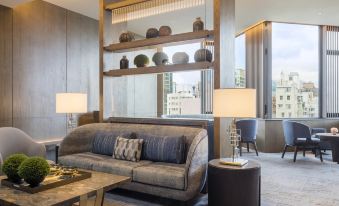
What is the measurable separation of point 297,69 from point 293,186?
4.25m

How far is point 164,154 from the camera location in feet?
11.4

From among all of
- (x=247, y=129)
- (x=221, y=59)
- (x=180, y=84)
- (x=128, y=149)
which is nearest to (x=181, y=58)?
(x=221, y=59)

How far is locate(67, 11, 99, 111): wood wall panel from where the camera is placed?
5699 millimetres

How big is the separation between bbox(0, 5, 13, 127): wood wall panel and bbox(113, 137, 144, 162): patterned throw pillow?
2.15 meters

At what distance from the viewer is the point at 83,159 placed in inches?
146

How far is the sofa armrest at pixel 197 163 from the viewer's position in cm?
293

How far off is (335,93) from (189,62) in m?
5.38

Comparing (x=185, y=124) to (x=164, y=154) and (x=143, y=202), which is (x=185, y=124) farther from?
(x=143, y=202)

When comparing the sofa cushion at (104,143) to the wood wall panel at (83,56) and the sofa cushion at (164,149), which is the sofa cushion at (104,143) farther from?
the wood wall panel at (83,56)

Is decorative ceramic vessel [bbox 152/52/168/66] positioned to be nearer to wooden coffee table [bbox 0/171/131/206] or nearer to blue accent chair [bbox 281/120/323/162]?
wooden coffee table [bbox 0/171/131/206]

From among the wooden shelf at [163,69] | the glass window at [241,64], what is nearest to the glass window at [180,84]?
the glass window at [241,64]

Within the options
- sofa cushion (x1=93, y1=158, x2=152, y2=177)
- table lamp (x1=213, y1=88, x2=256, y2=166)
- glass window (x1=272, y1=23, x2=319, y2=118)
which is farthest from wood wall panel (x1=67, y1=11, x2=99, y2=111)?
glass window (x1=272, y1=23, x2=319, y2=118)

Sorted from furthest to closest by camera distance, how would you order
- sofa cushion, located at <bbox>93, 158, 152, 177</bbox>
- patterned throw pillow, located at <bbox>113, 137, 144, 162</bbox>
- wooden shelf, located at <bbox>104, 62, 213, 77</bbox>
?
wooden shelf, located at <bbox>104, 62, 213, 77</bbox> → patterned throw pillow, located at <bbox>113, 137, 144, 162</bbox> → sofa cushion, located at <bbox>93, 158, 152, 177</bbox>

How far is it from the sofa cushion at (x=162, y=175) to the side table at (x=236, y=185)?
1.21ft
